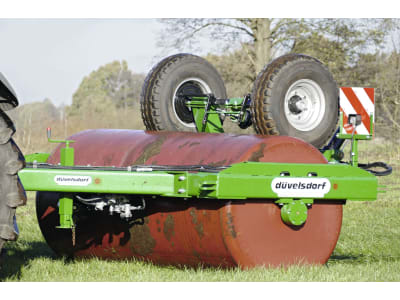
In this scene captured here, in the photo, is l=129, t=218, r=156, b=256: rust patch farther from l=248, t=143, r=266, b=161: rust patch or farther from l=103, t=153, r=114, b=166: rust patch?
l=248, t=143, r=266, b=161: rust patch

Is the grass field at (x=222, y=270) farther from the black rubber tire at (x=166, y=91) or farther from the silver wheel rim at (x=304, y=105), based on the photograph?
the black rubber tire at (x=166, y=91)

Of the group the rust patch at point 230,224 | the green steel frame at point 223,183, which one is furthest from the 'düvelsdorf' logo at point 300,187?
the rust patch at point 230,224

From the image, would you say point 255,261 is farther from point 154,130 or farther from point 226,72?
point 226,72

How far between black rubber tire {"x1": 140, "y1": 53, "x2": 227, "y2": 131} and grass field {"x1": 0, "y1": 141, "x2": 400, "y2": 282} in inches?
67.7

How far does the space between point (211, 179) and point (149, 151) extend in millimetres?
1212

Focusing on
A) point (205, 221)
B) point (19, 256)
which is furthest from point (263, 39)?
point (205, 221)

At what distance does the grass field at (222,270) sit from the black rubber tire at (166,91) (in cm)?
172

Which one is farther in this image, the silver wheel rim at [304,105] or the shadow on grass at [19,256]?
the silver wheel rim at [304,105]

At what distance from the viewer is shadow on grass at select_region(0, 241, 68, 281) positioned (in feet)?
22.0

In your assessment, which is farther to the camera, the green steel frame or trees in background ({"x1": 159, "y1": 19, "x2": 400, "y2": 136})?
trees in background ({"x1": 159, "y1": 19, "x2": 400, "y2": 136})

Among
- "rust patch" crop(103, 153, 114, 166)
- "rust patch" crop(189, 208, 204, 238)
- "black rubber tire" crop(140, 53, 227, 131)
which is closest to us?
"rust patch" crop(189, 208, 204, 238)

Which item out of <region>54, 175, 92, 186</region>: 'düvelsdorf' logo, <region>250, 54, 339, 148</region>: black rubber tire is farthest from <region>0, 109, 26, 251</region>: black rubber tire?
Answer: <region>250, 54, 339, 148</region>: black rubber tire

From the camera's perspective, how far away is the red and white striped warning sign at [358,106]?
8.35 meters

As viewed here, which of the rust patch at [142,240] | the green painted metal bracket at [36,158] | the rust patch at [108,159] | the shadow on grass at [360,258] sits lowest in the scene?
the shadow on grass at [360,258]
